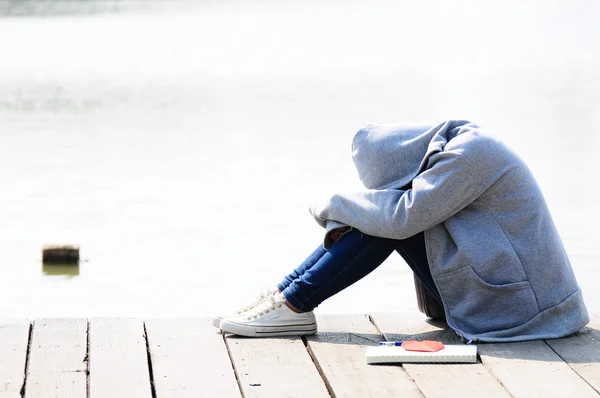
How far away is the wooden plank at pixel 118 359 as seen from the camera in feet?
9.42

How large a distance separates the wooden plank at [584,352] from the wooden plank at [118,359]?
45.3 inches

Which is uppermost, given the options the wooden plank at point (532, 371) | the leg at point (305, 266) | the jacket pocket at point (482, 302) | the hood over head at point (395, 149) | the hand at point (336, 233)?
the hood over head at point (395, 149)

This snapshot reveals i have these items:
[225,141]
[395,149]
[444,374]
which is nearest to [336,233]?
[395,149]

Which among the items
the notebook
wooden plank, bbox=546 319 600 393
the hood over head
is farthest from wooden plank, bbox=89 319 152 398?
wooden plank, bbox=546 319 600 393

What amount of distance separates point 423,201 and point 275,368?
632 mm

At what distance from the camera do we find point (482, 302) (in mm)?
3297

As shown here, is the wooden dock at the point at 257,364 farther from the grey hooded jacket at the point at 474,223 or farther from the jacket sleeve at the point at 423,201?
the jacket sleeve at the point at 423,201

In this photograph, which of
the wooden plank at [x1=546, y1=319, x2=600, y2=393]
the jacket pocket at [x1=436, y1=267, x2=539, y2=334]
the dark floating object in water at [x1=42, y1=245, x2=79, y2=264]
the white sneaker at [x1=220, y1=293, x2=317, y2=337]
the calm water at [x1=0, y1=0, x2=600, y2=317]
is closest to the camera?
the wooden plank at [x1=546, y1=319, x2=600, y2=393]

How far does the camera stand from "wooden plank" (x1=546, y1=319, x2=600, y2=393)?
9.75 ft

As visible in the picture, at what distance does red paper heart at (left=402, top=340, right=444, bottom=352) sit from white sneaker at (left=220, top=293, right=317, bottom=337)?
34 centimetres

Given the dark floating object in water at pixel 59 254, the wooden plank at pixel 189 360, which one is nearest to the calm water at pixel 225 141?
the dark floating object in water at pixel 59 254

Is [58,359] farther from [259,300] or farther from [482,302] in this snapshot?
[482,302]

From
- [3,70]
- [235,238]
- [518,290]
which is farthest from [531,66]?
[518,290]

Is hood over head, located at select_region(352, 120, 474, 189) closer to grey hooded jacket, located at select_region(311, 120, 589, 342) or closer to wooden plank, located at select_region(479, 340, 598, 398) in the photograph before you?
grey hooded jacket, located at select_region(311, 120, 589, 342)
